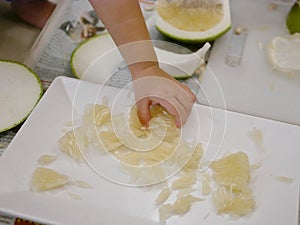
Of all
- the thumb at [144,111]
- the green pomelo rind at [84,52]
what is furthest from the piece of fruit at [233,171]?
the green pomelo rind at [84,52]

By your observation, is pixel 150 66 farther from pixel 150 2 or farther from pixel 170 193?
pixel 150 2

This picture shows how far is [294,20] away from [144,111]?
44cm

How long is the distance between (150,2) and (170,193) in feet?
1.79

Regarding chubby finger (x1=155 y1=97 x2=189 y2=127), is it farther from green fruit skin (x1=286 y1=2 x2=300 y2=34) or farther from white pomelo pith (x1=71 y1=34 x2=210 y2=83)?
green fruit skin (x1=286 y1=2 x2=300 y2=34)

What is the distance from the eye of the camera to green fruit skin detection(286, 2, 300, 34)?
88 cm

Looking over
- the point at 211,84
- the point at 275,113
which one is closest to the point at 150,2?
the point at 211,84

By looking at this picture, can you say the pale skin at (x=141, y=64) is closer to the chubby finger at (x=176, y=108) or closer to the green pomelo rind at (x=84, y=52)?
the chubby finger at (x=176, y=108)

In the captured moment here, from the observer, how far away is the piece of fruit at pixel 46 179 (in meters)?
0.58

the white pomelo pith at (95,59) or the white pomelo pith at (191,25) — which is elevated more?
the white pomelo pith at (95,59)

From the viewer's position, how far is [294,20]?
0.89 metres

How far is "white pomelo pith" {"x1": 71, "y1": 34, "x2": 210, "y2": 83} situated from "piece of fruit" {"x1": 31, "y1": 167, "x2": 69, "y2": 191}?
230 millimetres

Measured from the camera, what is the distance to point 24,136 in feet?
2.07

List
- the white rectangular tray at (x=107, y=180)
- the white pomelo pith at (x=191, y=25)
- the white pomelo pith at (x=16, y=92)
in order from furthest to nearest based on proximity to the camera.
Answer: the white pomelo pith at (x=191, y=25) → the white pomelo pith at (x=16, y=92) → the white rectangular tray at (x=107, y=180)

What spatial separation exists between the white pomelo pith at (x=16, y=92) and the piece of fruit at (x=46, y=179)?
13 centimetres
